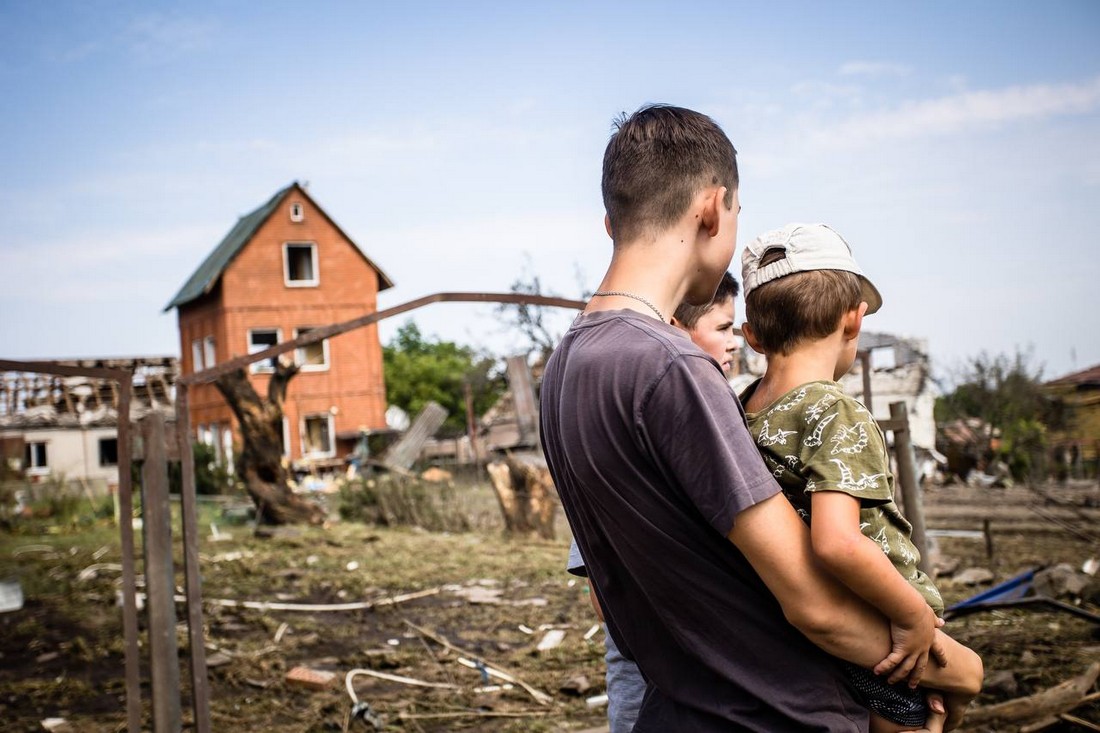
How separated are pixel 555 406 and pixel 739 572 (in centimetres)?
44

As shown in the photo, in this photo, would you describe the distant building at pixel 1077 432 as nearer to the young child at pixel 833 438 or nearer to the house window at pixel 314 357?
the house window at pixel 314 357

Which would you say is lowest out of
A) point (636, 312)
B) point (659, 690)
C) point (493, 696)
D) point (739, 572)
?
point (493, 696)

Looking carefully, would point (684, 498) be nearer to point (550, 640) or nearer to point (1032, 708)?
point (1032, 708)

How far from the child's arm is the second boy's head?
4.86 ft

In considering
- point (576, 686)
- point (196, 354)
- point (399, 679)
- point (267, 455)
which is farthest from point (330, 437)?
point (576, 686)

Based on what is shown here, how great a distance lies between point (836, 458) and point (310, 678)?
243 inches

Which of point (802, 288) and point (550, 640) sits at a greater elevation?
point (802, 288)

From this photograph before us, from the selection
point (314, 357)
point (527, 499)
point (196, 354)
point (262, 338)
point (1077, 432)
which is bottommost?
point (1077, 432)

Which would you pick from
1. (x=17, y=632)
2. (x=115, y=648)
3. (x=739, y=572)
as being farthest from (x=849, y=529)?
(x=17, y=632)

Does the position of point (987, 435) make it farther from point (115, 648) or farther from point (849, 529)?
point (849, 529)

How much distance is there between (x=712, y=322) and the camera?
3061 millimetres

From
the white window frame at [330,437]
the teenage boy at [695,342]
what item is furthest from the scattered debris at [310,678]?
the white window frame at [330,437]

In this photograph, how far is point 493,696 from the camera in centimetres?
647

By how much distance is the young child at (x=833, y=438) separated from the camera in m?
1.52
